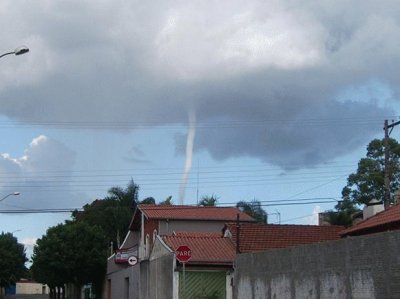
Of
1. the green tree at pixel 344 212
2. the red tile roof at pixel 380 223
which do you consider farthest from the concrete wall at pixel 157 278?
the green tree at pixel 344 212

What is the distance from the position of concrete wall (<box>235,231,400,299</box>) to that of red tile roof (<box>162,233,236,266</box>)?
291 inches

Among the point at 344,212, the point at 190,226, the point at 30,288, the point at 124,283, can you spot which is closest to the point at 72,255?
the point at 124,283

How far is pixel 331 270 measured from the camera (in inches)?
690

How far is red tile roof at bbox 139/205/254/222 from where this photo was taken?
1933 inches

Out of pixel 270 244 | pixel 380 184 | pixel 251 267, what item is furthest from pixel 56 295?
pixel 251 267

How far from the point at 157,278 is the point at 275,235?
20.8 feet

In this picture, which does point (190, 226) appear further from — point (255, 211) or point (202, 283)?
point (255, 211)

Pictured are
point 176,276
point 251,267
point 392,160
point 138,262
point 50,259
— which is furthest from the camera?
point 392,160

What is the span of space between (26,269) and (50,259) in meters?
26.9

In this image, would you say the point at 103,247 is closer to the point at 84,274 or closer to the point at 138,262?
the point at 84,274

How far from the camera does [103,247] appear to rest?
2406 inches

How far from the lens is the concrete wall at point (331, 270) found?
15.1 m

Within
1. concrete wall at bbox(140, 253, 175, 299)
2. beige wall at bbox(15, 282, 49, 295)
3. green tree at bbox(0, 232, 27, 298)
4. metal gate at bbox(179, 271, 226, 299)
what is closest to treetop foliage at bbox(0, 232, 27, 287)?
green tree at bbox(0, 232, 27, 298)

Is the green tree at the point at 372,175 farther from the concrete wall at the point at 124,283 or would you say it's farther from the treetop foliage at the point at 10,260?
the treetop foliage at the point at 10,260
